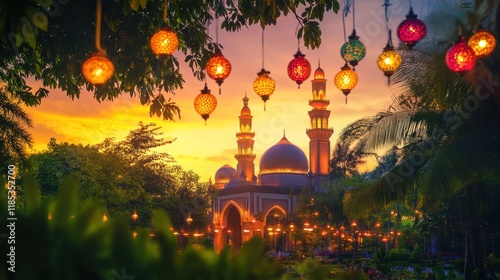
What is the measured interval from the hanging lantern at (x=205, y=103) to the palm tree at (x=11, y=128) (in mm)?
8329

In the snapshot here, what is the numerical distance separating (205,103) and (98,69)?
3184 millimetres

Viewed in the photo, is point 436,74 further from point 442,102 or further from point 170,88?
point 170,88

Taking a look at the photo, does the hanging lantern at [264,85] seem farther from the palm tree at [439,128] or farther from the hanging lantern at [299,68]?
the palm tree at [439,128]

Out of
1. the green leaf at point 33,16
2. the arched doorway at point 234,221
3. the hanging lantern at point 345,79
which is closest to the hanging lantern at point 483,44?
the hanging lantern at point 345,79

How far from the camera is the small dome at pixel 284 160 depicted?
61.0 metres

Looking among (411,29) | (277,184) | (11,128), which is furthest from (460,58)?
(277,184)

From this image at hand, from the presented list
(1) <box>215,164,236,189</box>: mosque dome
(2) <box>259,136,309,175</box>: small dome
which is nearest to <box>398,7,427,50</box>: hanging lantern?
(2) <box>259,136,309,175</box>: small dome

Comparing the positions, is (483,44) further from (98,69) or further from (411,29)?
(98,69)

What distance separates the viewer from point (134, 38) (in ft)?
27.7

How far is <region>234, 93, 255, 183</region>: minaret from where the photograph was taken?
68812 mm

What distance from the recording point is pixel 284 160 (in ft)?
201

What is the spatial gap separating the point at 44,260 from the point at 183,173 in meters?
38.5

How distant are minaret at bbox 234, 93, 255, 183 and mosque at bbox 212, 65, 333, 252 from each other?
2.36 m

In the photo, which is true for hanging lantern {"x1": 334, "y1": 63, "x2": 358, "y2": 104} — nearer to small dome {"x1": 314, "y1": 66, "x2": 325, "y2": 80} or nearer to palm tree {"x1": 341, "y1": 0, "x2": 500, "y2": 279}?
palm tree {"x1": 341, "y1": 0, "x2": 500, "y2": 279}
